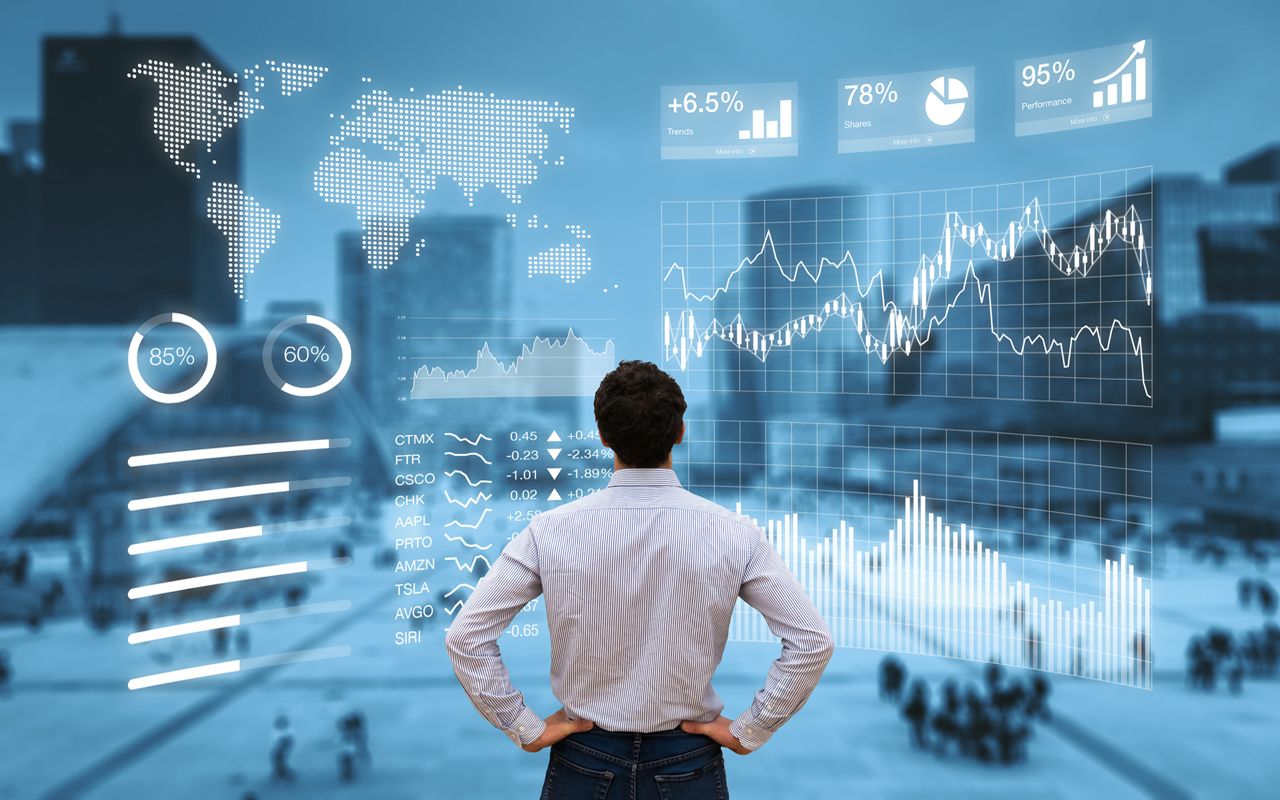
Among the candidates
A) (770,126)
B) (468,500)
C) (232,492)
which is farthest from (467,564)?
(770,126)

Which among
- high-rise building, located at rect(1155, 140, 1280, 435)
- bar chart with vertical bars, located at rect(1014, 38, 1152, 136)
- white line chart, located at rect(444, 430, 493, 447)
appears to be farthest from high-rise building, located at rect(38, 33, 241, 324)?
high-rise building, located at rect(1155, 140, 1280, 435)

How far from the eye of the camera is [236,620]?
3.34 metres

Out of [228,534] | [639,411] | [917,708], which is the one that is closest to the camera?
[639,411]

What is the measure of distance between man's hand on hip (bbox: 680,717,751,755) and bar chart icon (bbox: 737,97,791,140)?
2.59 meters

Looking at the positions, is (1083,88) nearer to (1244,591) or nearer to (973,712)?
(1244,591)

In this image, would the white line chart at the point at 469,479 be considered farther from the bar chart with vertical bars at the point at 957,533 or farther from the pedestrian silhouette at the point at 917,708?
the pedestrian silhouette at the point at 917,708

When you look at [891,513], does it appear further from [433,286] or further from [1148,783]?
[433,286]

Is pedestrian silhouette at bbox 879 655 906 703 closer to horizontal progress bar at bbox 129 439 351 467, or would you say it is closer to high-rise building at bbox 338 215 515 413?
high-rise building at bbox 338 215 515 413

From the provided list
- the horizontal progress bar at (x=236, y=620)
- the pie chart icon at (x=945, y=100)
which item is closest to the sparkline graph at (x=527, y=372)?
the horizontal progress bar at (x=236, y=620)

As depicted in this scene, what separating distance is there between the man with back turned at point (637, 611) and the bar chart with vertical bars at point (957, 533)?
1919mm

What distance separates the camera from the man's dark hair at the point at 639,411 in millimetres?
1411

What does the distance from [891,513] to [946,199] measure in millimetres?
1290

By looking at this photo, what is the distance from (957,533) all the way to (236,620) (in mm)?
2875

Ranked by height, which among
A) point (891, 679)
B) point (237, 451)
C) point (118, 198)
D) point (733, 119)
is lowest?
point (891, 679)
